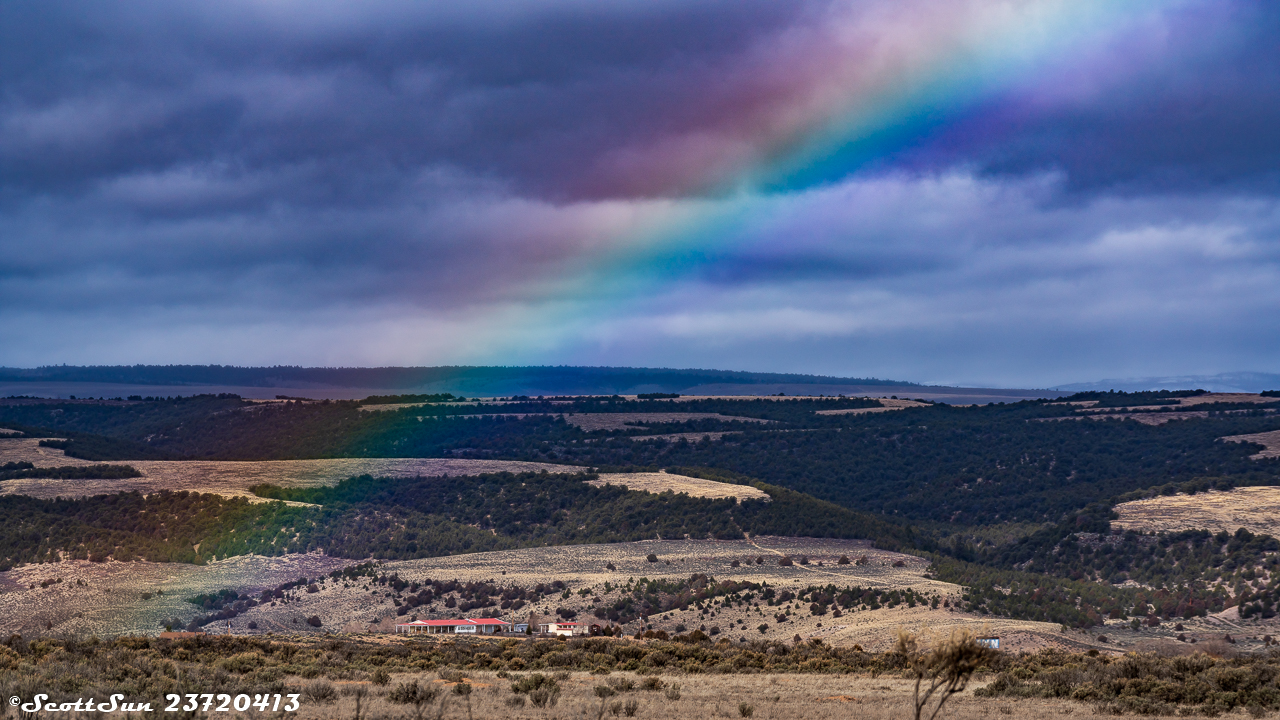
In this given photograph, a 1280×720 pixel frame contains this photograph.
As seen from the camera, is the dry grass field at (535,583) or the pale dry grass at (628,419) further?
the pale dry grass at (628,419)

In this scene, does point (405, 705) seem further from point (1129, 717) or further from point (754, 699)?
point (1129, 717)

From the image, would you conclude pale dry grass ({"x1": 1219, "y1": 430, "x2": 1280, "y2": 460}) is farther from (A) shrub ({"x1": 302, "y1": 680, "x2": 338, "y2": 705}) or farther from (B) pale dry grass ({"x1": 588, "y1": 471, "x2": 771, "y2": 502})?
(A) shrub ({"x1": 302, "y1": 680, "x2": 338, "y2": 705})

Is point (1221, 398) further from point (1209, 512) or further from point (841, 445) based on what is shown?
point (1209, 512)

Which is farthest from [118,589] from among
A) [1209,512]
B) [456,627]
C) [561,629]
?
[1209,512]

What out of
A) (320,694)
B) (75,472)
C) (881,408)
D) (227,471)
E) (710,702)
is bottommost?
(227,471)

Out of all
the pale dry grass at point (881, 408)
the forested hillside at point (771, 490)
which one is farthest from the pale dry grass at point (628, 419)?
the pale dry grass at point (881, 408)

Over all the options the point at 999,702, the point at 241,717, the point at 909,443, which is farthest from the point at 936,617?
the point at 909,443

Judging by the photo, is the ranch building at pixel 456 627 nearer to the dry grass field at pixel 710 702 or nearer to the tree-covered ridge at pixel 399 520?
the dry grass field at pixel 710 702
